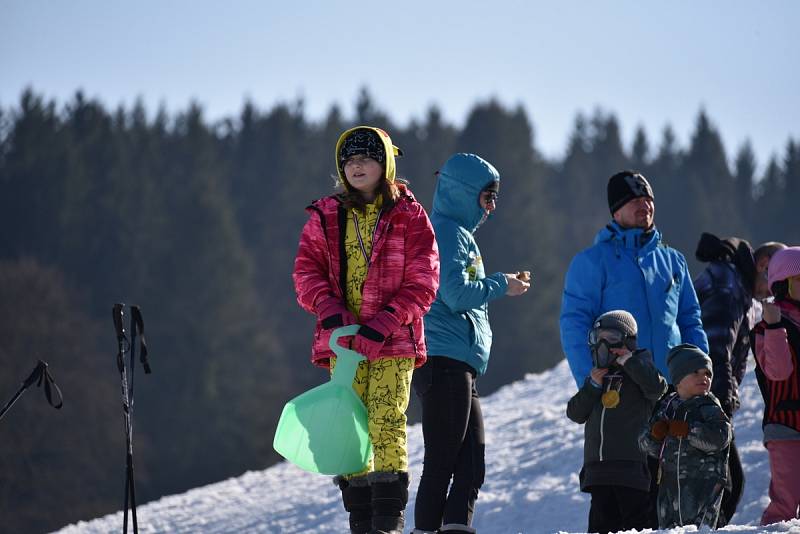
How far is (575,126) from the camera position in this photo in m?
74.2

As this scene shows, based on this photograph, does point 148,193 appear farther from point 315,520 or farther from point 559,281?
point 315,520

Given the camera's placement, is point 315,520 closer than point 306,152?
Yes

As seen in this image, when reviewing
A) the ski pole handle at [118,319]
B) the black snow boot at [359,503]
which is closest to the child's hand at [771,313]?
the black snow boot at [359,503]

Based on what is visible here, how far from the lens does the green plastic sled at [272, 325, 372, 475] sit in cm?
482

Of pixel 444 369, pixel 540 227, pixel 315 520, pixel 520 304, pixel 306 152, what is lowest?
pixel 315 520

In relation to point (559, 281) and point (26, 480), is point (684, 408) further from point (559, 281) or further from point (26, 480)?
point (559, 281)

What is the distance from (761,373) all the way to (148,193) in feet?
143

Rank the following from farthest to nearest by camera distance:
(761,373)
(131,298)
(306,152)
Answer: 1. (306,152)
2. (131,298)
3. (761,373)

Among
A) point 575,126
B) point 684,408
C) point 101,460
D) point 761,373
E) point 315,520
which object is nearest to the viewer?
point 684,408

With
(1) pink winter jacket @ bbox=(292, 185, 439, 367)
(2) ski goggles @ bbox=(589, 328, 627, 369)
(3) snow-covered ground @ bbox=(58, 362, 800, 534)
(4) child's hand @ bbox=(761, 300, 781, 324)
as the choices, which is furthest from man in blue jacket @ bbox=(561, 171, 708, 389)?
(3) snow-covered ground @ bbox=(58, 362, 800, 534)

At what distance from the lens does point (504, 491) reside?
10523 millimetres

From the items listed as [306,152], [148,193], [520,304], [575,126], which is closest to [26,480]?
[148,193]

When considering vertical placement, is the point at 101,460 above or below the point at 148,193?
below

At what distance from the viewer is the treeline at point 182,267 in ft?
111
